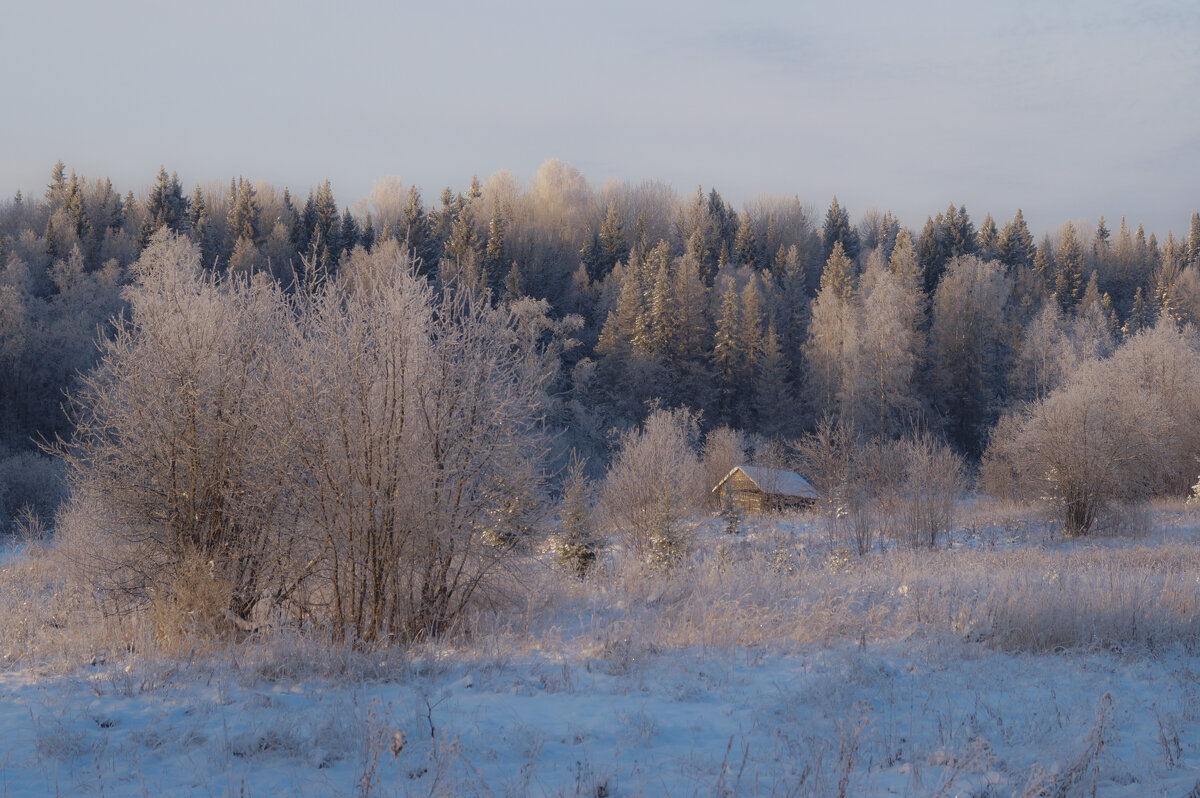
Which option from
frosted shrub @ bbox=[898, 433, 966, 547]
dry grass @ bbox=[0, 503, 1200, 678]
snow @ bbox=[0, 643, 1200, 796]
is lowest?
frosted shrub @ bbox=[898, 433, 966, 547]

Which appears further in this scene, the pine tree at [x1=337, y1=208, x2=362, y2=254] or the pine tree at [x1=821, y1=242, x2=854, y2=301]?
the pine tree at [x1=337, y1=208, x2=362, y2=254]

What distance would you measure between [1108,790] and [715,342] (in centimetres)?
4952

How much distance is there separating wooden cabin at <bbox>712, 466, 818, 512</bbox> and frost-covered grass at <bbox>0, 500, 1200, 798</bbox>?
22.3m

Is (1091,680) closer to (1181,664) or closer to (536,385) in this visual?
(1181,664)

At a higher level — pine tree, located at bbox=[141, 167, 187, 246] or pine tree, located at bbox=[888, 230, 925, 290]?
pine tree, located at bbox=[141, 167, 187, 246]

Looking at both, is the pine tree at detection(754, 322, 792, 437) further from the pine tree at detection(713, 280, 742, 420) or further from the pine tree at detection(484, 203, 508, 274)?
the pine tree at detection(484, 203, 508, 274)

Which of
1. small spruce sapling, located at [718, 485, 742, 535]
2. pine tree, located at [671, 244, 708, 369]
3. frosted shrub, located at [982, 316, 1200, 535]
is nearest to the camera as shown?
frosted shrub, located at [982, 316, 1200, 535]

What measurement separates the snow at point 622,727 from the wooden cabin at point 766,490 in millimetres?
24916

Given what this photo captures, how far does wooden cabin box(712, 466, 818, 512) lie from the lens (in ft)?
103

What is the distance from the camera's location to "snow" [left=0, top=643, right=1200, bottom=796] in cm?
399

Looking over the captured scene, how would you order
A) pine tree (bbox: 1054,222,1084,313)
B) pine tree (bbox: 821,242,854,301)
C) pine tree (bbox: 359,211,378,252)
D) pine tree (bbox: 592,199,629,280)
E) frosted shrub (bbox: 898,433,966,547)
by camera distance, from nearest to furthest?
1. frosted shrub (bbox: 898,433,966,547)
2. pine tree (bbox: 821,242,854,301)
3. pine tree (bbox: 359,211,378,252)
4. pine tree (bbox: 1054,222,1084,313)
5. pine tree (bbox: 592,199,629,280)

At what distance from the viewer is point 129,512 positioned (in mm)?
8531

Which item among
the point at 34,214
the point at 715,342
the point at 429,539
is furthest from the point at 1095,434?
the point at 34,214

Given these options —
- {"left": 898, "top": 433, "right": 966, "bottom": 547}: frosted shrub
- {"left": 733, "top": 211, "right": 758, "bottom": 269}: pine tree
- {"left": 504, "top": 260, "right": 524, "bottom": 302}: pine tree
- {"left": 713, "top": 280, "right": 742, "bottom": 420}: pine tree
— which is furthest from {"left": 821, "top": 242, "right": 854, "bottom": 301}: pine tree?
{"left": 898, "top": 433, "right": 966, "bottom": 547}: frosted shrub
